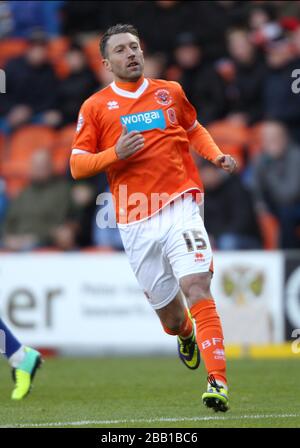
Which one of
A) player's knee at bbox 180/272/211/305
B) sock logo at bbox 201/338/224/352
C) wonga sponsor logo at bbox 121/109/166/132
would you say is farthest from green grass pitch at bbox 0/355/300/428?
wonga sponsor logo at bbox 121/109/166/132

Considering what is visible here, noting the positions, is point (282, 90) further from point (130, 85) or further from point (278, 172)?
point (130, 85)

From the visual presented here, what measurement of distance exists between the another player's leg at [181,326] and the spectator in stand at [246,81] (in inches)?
268

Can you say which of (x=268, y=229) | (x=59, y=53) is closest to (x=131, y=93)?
(x=268, y=229)

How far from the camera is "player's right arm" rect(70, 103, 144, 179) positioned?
24.7ft

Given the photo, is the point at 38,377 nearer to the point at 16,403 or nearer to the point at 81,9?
the point at 16,403

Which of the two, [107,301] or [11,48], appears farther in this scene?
[11,48]

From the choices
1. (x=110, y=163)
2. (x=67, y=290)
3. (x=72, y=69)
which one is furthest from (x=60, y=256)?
(x=110, y=163)

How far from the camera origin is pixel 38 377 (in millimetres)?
10844

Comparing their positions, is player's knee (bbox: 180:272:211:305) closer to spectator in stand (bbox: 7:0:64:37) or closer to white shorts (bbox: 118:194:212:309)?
white shorts (bbox: 118:194:212:309)

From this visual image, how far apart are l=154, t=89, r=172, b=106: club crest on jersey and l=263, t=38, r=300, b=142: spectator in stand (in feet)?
22.5

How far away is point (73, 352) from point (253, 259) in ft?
7.91

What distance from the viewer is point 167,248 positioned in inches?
308

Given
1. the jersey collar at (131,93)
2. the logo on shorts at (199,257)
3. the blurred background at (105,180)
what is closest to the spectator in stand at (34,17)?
the blurred background at (105,180)

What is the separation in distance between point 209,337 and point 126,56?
2.03 metres
